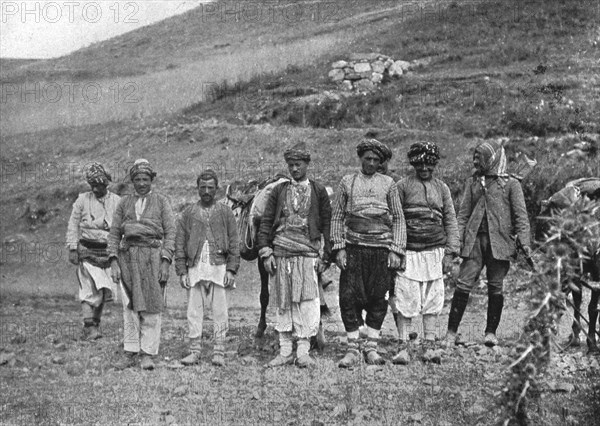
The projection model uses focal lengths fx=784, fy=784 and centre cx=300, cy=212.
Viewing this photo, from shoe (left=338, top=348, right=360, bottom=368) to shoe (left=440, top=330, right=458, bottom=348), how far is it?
90cm

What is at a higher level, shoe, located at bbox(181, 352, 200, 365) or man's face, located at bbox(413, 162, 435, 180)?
man's face, located at bbox(413, 162, 435, 180)

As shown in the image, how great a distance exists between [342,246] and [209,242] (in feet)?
4.29

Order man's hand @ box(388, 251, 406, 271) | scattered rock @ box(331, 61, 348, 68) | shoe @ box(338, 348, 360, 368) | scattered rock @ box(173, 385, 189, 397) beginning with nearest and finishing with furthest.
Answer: scattered rock @ box(173, 385, 189, 397) < shoe @ box(338, 348, 360, 368) < man's hand @ box(388, 251, 406, 271) < scattered rock @ box(331, 61, 348, 68)

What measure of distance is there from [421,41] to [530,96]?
7145 millimetres

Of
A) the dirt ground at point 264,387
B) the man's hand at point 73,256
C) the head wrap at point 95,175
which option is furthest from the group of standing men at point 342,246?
the man's hand at point 73,256

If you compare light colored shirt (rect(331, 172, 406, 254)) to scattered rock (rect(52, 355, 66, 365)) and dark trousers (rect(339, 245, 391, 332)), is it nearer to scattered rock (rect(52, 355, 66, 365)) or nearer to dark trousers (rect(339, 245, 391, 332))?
dark trousers (rect(339, 245, 391, 332))

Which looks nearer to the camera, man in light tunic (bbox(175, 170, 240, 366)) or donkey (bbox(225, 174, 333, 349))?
man in light tunic (bbox(175, 170, 240, 366))

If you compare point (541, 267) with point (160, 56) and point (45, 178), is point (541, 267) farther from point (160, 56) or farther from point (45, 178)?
point (160, 56)

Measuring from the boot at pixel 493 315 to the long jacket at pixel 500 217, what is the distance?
40 centimetres

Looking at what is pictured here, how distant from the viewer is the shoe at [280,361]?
7.04m

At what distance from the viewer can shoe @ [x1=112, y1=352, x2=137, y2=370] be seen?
290 inches

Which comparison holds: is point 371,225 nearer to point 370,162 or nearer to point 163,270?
point 370,162

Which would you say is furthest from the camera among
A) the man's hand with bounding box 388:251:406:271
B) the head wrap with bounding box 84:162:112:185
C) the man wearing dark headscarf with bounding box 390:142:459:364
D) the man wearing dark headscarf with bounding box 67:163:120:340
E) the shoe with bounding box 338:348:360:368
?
the man wearing dark headscarf with bounding box 67:163:120:340

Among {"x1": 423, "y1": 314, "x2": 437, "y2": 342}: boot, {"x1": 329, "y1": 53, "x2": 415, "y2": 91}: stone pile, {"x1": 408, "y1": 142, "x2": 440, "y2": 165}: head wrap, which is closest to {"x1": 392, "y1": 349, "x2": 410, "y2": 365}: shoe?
{"x1": 423, "y1": 314, "x2": 437, "y2": 342}: boot
